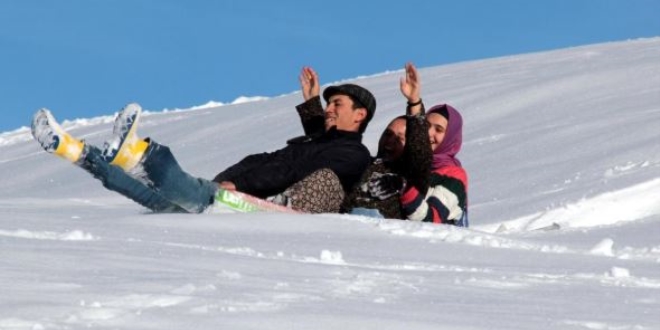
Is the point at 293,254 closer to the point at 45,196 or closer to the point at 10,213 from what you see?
the point at 10,213

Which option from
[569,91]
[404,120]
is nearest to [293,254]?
[404,120]

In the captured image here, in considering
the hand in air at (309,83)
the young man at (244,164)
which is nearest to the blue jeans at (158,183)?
the young man at (244,164)

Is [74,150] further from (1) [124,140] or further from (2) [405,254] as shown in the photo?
(2) [405,254]

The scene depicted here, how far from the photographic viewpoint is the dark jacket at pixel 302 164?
6148 millimetres

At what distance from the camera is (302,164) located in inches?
242

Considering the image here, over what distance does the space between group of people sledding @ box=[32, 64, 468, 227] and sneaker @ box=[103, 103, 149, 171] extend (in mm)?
21

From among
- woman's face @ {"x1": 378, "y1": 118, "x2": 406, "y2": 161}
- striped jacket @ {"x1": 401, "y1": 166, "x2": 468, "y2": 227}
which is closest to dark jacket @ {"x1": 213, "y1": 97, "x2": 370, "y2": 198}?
woman's face @ {"x1": 378, "y1": 118, "x2": 406, "y2": 161}

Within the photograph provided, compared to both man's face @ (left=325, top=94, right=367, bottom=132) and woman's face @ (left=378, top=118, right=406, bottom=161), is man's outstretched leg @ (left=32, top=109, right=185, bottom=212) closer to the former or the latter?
man's face @ (left=325, top=94, right=367, bottom=132)

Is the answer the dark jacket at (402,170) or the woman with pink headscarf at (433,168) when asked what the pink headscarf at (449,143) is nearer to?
the woman with pink headscarf at (433,168)

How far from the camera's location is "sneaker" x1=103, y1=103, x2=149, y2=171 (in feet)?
16.8

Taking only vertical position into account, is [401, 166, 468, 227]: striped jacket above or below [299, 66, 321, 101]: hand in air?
below

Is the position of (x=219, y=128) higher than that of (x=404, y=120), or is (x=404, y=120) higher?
(x=219, y=128)

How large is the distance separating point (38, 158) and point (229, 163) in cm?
282

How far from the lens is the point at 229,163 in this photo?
11.6m
